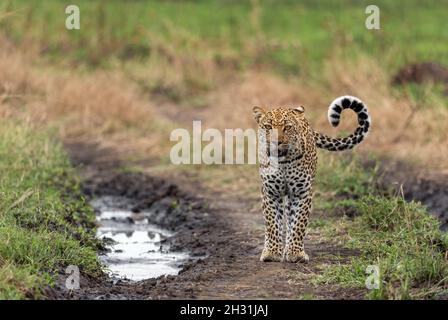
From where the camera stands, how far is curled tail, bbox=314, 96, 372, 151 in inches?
371

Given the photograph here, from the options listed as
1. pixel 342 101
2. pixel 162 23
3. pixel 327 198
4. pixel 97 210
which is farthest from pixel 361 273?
pixel 162 23

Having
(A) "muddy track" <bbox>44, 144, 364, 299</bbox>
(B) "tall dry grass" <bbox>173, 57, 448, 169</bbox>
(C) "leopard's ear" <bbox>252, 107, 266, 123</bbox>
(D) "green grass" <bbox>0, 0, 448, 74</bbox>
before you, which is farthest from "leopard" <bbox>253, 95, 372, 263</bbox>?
(D) "green grass" <bbox>0, 0, 448, 74</bbox>

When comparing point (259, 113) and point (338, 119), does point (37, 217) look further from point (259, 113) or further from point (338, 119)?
point (338, 119)

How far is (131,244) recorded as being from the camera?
11242 millimetres

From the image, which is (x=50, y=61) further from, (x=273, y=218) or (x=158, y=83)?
(x=273, y=218)

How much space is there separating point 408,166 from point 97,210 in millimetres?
3867

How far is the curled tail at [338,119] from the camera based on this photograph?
9422 millimetres

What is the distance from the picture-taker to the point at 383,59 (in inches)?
719

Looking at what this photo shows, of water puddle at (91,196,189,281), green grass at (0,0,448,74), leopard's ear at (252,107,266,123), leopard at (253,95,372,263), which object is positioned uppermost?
green grass at (0,0,448,74)

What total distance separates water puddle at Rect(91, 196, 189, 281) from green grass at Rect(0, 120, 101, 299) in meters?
0.27

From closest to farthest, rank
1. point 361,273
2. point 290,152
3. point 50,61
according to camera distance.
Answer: point 361,273 < point 290,152 < point 50,61

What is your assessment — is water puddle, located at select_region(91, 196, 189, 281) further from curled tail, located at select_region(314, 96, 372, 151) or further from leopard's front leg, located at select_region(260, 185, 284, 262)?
curled tail, located at select_region(314, 96, 372, 151)

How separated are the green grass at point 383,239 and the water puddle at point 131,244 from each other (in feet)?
5.00

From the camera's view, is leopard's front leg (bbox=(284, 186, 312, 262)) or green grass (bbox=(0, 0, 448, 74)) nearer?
leopard's front leg (bbox=(284, 186, 312, 262))
